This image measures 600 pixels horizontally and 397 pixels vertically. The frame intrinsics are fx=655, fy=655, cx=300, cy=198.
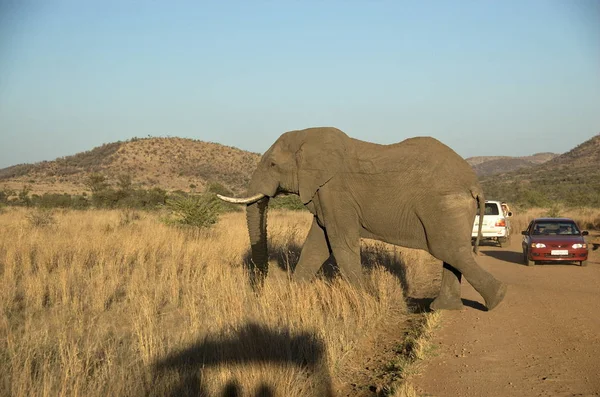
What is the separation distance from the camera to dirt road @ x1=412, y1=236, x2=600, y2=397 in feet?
20.2

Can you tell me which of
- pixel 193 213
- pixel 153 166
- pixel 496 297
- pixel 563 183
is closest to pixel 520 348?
pixel 496 297

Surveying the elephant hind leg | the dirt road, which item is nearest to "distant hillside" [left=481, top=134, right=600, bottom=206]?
the dirt road

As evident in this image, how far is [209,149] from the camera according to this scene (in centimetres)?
9231

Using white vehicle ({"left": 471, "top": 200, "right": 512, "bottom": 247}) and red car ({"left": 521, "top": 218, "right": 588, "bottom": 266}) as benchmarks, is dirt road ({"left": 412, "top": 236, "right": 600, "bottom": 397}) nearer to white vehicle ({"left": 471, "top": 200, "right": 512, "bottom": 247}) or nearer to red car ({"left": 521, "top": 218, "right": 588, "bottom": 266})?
red car ({"left": 521, "top": 218, "right": 588, "bottom": 266})

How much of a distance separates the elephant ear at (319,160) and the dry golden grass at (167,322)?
151 centimetres

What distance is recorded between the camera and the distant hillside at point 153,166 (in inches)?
2936

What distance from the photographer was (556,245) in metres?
16.8

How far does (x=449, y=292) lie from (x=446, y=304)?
189 millimetres

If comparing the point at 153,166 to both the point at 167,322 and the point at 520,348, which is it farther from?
the point at 520,348

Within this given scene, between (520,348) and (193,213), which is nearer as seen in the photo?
(520,348)

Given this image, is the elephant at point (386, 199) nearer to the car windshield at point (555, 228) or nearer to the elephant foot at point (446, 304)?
the elephant foot at point (446, 304)

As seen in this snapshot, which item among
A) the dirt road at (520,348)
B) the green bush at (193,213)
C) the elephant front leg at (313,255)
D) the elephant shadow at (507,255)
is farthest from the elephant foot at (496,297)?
the green bush at (193,213)

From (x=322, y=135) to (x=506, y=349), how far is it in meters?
4.37

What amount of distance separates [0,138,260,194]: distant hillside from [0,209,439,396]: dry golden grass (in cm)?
5750
